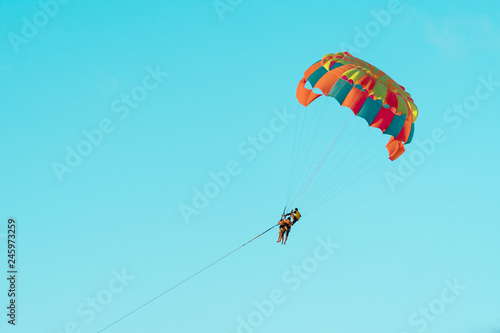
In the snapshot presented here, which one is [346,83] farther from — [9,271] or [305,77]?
[9,271]

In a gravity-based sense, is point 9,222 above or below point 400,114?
above

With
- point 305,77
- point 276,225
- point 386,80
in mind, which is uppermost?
point 305,77

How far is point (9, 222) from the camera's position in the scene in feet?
96.6

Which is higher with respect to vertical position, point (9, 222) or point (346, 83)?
point (9, 222)

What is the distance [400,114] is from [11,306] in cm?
1808

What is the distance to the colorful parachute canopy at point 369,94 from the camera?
29.7 m

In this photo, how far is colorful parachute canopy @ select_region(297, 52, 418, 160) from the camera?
2967cm

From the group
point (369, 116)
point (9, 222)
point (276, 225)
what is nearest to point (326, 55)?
point (369, 116)

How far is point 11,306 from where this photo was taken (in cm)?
2806

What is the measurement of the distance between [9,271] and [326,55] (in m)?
16.6

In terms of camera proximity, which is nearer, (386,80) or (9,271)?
(9,271)

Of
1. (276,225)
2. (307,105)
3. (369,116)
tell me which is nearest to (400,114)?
(369,116)

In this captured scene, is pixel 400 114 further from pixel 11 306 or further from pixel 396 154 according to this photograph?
pixel 11 306

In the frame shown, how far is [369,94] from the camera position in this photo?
29.7 metres
